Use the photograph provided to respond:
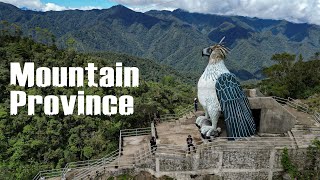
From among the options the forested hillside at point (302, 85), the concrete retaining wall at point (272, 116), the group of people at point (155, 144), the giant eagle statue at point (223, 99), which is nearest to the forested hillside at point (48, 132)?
the group of people at point (155, 144)

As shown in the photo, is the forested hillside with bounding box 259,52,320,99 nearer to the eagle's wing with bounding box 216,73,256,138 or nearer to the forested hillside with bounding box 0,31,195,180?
the forested hillside with bounding box 0,31,195,180

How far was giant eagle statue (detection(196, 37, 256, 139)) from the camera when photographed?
20828mm

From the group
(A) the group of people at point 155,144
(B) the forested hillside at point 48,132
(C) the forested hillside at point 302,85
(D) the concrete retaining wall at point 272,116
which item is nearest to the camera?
(A) the group of people at point 155,144

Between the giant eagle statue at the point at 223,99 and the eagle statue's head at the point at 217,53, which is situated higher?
the eagle statue's head at the point at 217,53

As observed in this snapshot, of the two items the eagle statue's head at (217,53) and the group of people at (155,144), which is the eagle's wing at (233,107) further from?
the group of people at (155,144)

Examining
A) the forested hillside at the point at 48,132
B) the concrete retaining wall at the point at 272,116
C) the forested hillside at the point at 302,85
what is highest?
the forested hillside at the point at 302,85

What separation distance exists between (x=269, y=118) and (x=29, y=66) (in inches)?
830

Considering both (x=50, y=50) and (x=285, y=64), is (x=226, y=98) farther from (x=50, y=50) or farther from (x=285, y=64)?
(x=50, y=50)

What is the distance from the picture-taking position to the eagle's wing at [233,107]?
2080cm

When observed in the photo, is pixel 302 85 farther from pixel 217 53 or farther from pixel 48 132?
pixel 48 132

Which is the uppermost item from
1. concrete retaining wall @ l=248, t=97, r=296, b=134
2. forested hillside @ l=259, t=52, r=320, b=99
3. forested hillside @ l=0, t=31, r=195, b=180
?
forested hillside @ l=259, t=52, r=320, b=99

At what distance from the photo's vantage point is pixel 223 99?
68.6ft

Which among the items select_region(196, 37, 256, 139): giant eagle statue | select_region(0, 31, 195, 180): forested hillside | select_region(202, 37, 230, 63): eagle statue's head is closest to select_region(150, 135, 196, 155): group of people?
select_region(196, 37, 256, 139): giant eagle statue

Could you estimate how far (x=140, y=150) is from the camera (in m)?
22.8
